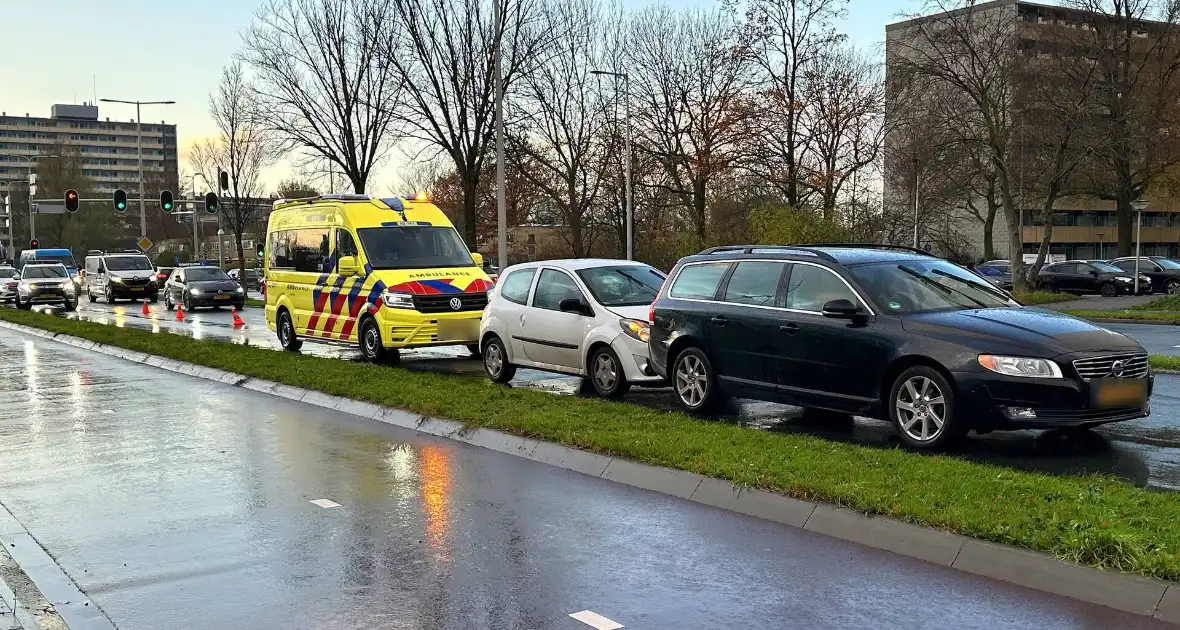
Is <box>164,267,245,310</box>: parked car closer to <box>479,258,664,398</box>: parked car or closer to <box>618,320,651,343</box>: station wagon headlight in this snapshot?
<box>479,258,664,398</box>: parked car

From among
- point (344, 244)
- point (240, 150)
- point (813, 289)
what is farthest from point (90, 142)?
point (813, 289)

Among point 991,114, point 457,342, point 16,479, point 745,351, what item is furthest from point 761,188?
point 16,479

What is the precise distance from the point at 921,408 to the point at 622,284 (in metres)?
5.17

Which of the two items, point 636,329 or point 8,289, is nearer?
point 636,329

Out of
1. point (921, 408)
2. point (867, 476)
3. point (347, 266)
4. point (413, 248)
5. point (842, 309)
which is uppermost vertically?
point (413, 248)

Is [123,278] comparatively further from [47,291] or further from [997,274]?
[997,274]

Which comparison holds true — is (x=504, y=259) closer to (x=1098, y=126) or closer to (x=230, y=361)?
(x=230, y=361)

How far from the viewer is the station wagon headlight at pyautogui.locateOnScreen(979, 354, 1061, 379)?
813cm

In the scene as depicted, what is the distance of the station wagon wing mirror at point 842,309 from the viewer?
9.14 metres

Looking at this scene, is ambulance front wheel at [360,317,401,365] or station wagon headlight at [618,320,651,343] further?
ambulance front wheel at [360,317,401,365]

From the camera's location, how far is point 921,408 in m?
8.72

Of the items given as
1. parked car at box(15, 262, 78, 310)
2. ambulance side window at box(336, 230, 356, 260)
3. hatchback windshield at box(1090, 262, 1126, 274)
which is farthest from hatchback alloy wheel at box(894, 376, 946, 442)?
parked car at box(15, 262, 78, 310)

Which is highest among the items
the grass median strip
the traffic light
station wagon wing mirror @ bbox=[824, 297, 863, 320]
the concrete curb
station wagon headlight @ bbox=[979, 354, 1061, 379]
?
the traffic light

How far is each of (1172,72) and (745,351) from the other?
131 feet
